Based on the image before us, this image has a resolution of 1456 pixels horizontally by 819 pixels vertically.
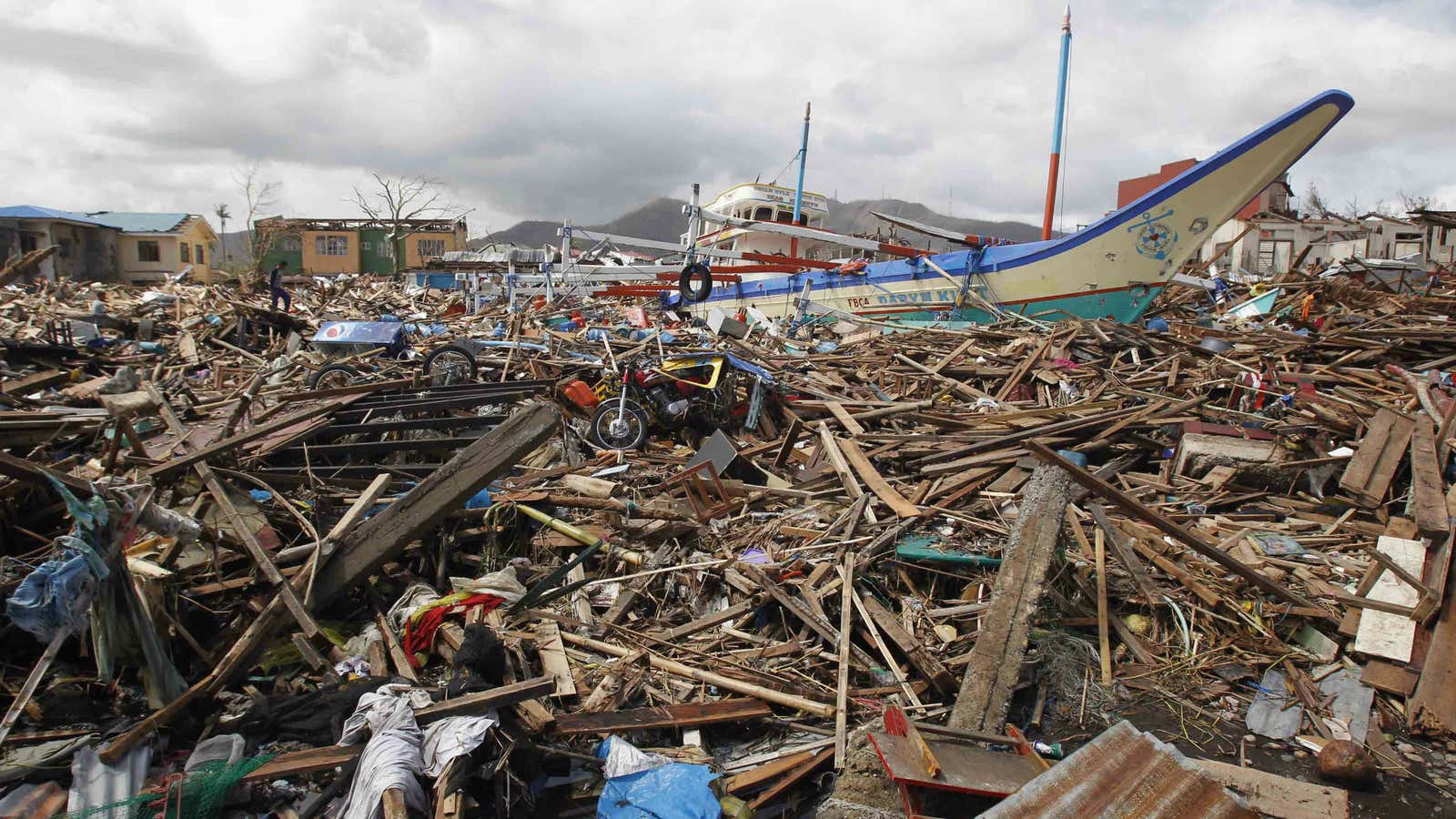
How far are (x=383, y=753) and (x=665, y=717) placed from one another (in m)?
1.39

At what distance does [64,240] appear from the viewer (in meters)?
36.5

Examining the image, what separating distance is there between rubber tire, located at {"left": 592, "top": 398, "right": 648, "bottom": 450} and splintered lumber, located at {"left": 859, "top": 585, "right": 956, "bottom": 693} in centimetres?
399

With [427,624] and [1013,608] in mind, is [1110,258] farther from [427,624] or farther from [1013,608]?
[427,624]

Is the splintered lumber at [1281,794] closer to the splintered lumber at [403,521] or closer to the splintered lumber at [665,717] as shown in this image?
the splintered lumber at [665,717]

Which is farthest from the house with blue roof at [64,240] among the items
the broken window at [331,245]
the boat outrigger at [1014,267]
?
the boat outrigger at [1014,267]

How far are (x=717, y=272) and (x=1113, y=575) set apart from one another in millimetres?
13611

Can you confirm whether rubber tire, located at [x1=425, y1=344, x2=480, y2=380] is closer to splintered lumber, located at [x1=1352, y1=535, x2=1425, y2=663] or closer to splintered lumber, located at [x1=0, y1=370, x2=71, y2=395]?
splintered lumber, located at [x1=0, y1=370, x2=71, y2=395]

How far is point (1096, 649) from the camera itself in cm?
458

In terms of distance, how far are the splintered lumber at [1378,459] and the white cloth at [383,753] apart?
6699mm

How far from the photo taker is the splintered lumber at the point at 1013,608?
3861 mm

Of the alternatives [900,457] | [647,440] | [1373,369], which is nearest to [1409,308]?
[1373,369]

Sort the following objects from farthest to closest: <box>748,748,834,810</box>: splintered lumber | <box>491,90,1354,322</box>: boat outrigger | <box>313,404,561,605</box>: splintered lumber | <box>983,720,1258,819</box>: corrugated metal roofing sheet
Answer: <box>491,90,1354,322</box>: boat outrigger, <box>313,404,561,605</box>: splintered lumber, <box>748,748,834,810</box>: splintered lumber, <box>983,720,1258,819</box>: corrugated metal roofing sheet

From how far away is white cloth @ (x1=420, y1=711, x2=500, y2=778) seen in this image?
310cm

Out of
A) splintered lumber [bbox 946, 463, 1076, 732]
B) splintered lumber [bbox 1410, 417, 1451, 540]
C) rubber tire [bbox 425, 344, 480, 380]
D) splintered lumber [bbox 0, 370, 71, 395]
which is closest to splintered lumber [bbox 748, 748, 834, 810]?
splintered lumber [bbox 946, 463, 1076, 732]
